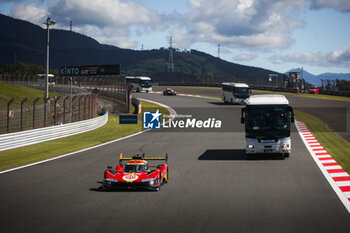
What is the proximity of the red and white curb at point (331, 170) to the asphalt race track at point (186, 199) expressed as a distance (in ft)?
0.93

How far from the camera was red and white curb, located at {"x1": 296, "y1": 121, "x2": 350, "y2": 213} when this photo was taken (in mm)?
12941

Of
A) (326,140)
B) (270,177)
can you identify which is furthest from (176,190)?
(326,140)

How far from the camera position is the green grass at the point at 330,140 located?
20605 mm

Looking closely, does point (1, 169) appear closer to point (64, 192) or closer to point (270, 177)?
point (64, 192)

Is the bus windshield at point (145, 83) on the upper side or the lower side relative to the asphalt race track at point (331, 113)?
upper

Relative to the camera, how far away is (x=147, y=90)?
85812mm

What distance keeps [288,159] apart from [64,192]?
34.8 ft

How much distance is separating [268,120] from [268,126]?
274 mm

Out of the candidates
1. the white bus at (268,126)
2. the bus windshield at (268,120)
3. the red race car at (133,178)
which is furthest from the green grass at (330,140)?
the red race car at (133,178)

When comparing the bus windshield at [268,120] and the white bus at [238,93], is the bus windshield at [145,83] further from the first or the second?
the bus windshield at [268,120]

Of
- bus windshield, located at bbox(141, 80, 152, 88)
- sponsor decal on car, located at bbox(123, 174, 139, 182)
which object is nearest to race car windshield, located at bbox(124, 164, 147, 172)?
sponsor decal on car, located at bbox(123, 174, 139, 182)

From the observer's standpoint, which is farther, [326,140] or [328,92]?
[328,92]

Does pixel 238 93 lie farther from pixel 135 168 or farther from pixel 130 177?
pixel 130 177

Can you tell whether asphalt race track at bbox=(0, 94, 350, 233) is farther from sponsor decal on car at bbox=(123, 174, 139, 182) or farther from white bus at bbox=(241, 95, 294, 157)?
white bus at bbox=(241, 95, 294, 157)
